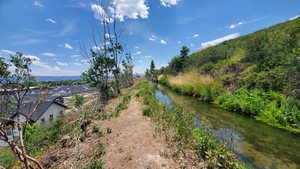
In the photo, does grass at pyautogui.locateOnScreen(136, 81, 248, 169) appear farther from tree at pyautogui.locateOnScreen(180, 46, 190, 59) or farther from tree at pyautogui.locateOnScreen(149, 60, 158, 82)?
tree at pyautogui.locateOnScreen(149, 60, 158, 82)

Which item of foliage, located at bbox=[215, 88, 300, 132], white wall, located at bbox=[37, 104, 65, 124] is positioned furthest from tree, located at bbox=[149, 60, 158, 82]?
foliage, located at bbox=[215, 88, 300, 132]

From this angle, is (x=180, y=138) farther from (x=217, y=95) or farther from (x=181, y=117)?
(x=217, y=95)

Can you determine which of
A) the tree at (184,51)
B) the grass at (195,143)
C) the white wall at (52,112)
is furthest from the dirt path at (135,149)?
the tree at (184,51)

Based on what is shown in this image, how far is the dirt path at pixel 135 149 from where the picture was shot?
9.56ft

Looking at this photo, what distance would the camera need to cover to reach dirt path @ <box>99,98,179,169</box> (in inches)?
115

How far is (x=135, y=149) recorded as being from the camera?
3543 millimetres

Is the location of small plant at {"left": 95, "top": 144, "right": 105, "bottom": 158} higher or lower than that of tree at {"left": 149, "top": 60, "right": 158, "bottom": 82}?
lower

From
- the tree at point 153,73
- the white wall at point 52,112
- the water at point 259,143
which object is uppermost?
the tree at point 153,73

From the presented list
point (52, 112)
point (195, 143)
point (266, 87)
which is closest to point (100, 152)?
point (195, 143)

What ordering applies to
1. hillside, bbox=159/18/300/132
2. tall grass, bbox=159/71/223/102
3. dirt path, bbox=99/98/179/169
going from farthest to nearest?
tall grass, bbox=159/71/223/102 < hillside, bbox=159/18/300/132 < dirt path, bbox=99/98/179/169

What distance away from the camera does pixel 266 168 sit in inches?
123

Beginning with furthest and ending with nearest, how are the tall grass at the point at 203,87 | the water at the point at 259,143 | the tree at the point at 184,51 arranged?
the tree at the point at 184,51 < the tall grass at the point at 203,87 < the water at the point at 259,143

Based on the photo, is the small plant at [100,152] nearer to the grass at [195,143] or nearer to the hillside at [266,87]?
the grass at [195,143]

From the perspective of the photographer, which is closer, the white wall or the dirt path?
the dirt path
